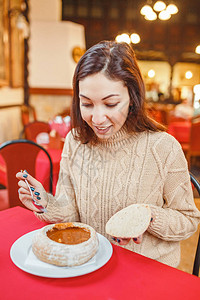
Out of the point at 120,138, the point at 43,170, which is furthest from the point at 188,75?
the point at 120,138

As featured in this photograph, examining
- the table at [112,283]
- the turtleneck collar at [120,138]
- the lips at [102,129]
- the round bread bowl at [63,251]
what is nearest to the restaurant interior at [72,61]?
the turtleneck collar at [120,138]

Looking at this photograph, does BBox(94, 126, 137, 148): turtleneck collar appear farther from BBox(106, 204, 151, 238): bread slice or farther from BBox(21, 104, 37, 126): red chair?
BBox(21, 104, 37, 126): red chair

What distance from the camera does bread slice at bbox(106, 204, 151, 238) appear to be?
86cm

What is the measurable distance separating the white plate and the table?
18 mm

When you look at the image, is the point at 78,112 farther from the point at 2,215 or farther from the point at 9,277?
the point at 9,277

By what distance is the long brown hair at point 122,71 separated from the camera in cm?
104

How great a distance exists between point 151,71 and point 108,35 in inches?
89.8

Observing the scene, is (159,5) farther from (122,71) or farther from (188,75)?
(122,71)

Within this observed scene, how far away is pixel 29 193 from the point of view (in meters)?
1.03

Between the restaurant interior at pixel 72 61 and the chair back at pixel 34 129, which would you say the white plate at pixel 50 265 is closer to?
the restaurant interior at pixel 72 61

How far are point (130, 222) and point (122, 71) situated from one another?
53cm

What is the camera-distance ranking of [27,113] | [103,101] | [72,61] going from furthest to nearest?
[72,61]
[27,113]
[103,101]

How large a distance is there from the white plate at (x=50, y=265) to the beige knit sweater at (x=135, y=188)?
0.21m

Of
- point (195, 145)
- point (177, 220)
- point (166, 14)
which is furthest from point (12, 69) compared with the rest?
point (177, 220)
